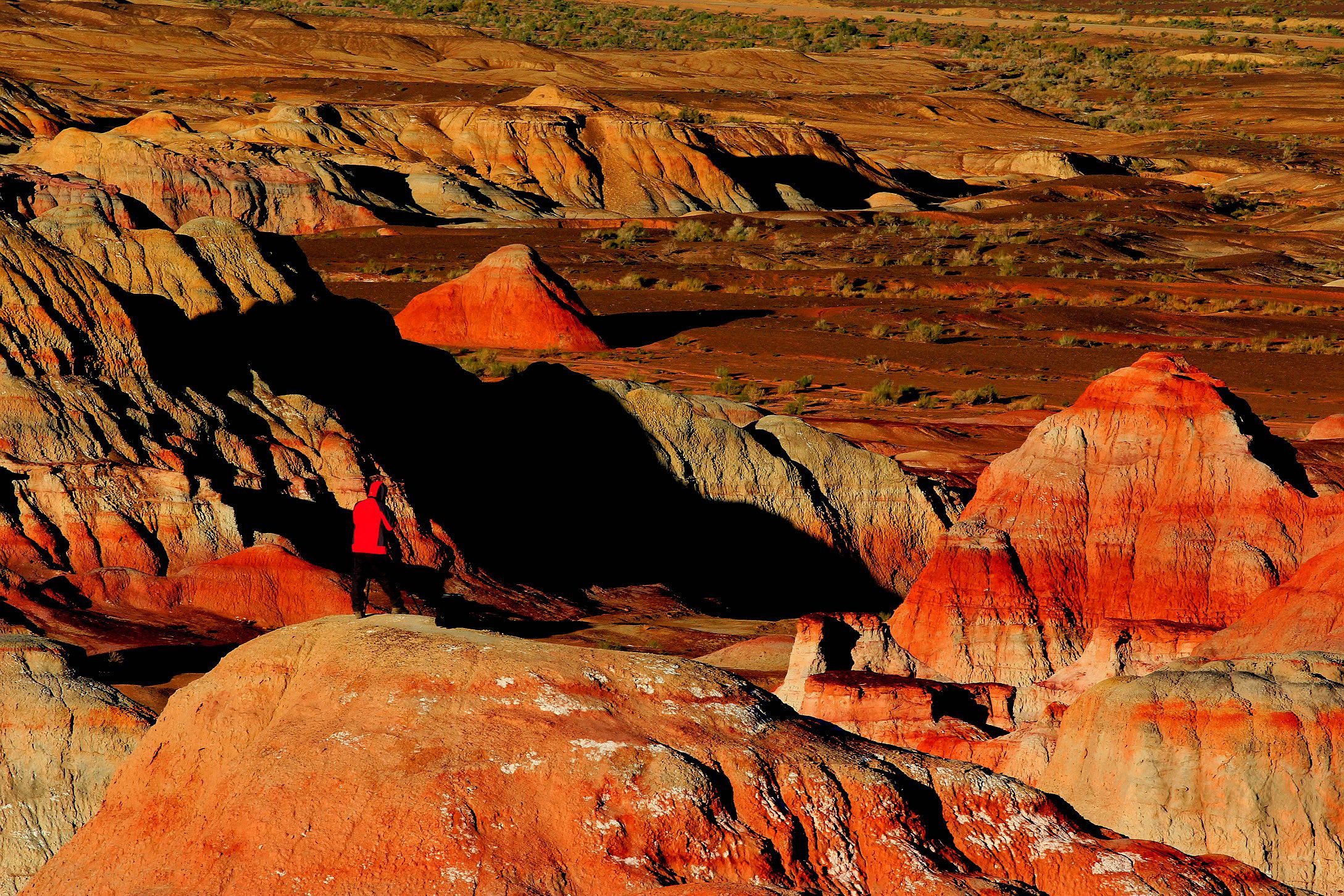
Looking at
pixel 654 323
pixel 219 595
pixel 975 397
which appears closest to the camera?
pixel 219 595

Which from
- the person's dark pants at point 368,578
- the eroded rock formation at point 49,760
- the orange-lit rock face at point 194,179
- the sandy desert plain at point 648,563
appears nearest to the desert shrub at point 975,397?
the sandy desert plain at point 648,563

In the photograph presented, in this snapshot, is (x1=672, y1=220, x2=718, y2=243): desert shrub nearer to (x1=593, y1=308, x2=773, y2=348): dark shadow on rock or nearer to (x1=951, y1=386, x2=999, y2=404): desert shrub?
(x1=593, y1=308, x2=773, y2=348): dark shadow on rock

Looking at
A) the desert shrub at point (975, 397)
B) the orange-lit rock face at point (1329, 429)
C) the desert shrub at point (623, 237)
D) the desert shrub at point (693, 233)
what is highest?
the orange-lit rock face at point (1329, 429)

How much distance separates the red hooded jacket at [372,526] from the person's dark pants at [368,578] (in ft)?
0.23

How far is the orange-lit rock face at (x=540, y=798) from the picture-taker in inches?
350

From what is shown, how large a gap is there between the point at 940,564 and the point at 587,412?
9812 mm

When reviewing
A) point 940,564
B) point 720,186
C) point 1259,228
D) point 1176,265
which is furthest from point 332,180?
point 940,564

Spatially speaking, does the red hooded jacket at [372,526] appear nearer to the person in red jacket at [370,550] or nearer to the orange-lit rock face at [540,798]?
the person in red jacket at [370,550]

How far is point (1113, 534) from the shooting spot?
76.2 feet

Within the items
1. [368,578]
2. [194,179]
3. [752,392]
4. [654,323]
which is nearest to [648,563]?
[368,578]

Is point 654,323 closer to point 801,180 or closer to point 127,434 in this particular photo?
point 127,434

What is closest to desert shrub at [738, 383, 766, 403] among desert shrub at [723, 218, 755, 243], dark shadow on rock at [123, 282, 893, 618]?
dark shadow on rock at [123, 282, 893, 618]

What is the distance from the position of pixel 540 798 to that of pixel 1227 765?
6177 millimetres

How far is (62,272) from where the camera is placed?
947 inches
